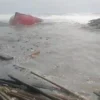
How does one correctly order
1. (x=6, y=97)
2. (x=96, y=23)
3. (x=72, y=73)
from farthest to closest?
(x=96, y=23) < (x=72, y=73) < (x=6, y=97)

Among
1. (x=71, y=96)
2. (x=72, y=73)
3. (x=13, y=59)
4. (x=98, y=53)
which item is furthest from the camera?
(x=98, y=53)

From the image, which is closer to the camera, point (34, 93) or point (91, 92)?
point (34, 93)

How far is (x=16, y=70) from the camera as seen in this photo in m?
14.8

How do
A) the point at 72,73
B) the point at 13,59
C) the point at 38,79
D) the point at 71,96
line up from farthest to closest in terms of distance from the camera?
the point at 13,59 → the point at 72,73 → the point at 38,79 → the point at 71,96

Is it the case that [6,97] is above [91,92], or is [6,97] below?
above

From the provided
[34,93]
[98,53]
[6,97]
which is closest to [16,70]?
[34,93]

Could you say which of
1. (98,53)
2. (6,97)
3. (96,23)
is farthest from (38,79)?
(96,23)

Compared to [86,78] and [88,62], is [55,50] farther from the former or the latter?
[86,78]

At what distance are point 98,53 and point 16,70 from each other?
821 centimetres

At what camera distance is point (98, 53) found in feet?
66.8

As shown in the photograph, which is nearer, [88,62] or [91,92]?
[91,92]

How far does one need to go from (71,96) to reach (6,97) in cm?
273

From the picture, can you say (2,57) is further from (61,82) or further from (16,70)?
(61,82)

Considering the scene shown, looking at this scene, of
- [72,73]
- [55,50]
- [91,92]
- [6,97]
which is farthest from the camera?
[55,50]
